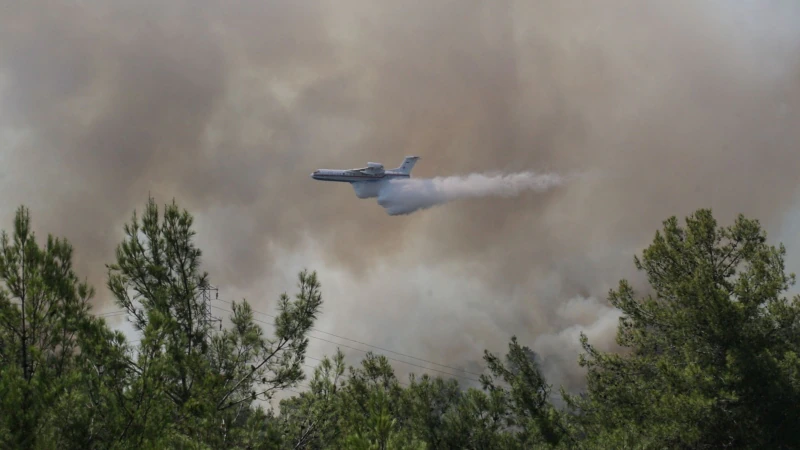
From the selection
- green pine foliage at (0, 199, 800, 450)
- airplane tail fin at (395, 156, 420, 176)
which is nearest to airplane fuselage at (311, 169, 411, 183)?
airplane tail fin at (395, 156, 420, 176)

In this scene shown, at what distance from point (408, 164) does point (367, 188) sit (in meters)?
12.5

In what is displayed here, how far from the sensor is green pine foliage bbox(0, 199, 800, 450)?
8984mm

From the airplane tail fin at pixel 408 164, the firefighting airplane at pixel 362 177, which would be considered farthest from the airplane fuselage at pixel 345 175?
the airplane tail fin at pixel 408 164

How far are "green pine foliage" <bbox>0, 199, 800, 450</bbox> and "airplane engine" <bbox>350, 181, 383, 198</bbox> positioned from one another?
186 feet

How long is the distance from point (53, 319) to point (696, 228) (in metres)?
23.4

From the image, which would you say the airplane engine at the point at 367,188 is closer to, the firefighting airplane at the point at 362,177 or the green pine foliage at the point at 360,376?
the firefighting airplane at the point at 362,177

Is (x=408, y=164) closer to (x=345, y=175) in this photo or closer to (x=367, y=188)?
(x=367, y=188)

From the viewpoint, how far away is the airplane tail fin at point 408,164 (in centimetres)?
8826

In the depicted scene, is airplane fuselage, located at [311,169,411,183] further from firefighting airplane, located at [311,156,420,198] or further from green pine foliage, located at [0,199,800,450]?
green pine foliage, located at [0,199,800,450]

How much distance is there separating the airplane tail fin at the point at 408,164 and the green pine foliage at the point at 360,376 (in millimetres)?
65278

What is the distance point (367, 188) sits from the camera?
8081cm

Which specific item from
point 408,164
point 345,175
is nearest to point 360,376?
point 345,175

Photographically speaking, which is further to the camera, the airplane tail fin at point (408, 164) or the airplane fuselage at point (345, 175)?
the airplane tail fin at point (408, 164)

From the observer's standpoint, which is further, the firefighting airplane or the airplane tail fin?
the airplane tail fin
